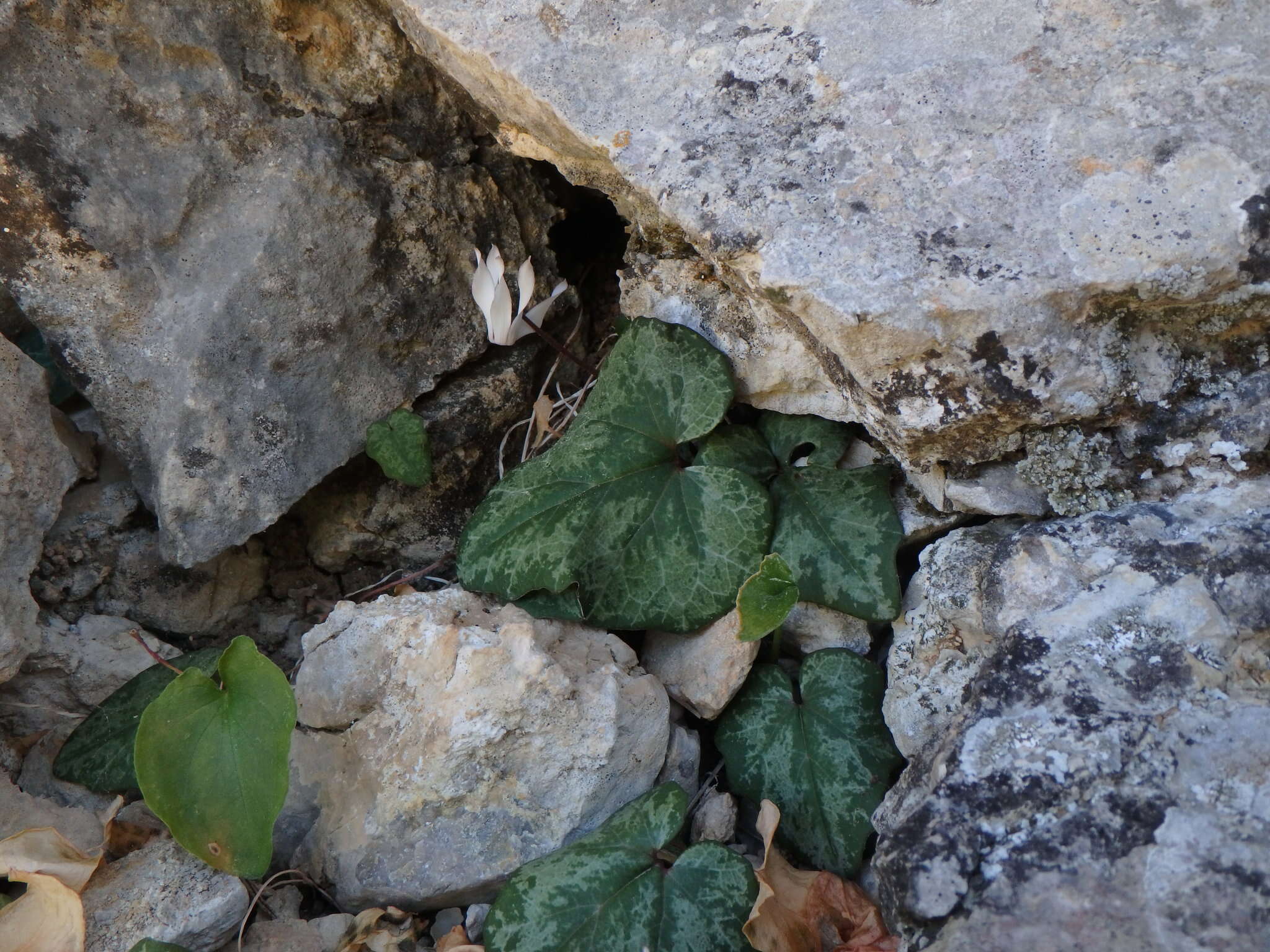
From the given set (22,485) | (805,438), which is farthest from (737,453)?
(22,485)

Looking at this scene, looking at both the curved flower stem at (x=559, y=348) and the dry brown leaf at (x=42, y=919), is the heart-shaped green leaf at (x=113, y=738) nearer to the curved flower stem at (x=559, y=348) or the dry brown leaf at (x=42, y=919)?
the dry brown leaf at (x=42, y=919)

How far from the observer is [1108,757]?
1.08 meters

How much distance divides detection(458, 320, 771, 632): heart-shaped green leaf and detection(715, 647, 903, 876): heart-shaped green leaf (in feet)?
0.55

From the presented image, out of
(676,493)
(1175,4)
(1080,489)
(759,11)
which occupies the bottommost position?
(1080,489)

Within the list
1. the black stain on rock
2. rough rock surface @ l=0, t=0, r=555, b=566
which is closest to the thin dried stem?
rough rock surface @ l=0, t=0, r=555, b=566

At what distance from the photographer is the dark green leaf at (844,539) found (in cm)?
157

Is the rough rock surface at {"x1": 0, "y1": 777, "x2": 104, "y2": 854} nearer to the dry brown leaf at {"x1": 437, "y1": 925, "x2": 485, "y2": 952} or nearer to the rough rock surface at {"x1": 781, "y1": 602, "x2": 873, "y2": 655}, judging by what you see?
the dry brown leaf at {"x1": 437, "y1": 925, "x2": 485, "y2": 952}

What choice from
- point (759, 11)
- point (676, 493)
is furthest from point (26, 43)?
point (676, 493)

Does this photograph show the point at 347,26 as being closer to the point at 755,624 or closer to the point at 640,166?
the point at 640,166

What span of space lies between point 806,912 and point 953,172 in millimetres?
997

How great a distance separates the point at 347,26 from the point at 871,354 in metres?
1.08

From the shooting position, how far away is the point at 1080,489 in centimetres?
138

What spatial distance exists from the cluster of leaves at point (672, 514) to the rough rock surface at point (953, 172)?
0.72ft

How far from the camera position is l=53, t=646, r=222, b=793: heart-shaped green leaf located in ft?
5.28
